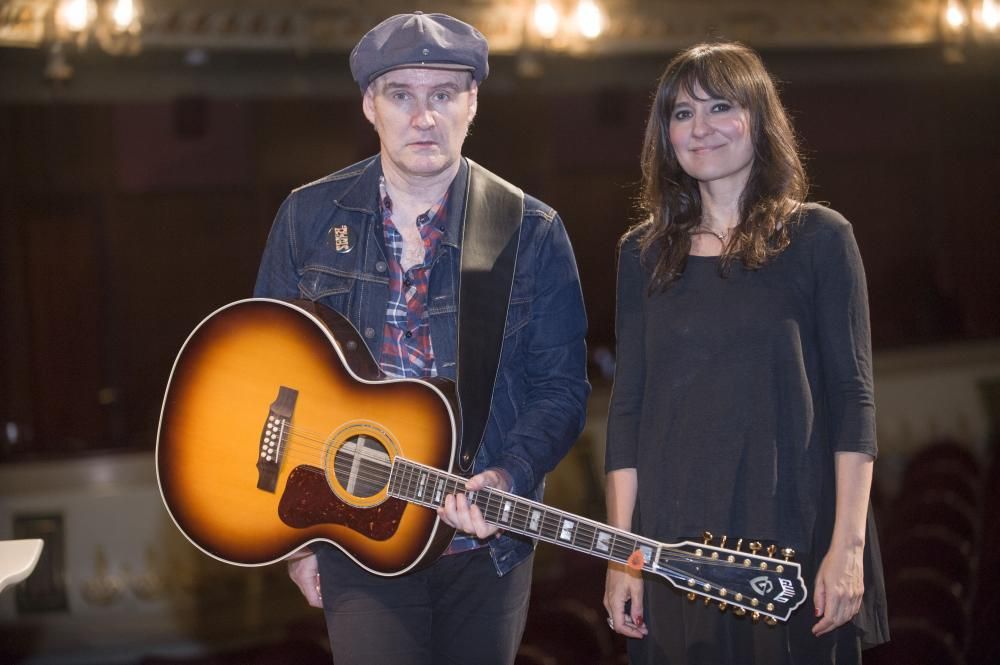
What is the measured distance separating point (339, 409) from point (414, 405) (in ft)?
0.54

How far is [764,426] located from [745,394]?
70 millimetres

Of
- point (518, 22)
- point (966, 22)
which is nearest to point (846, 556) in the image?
point (518, 22)

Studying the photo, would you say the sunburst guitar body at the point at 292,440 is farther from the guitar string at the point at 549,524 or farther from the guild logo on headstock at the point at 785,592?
the guild logo on headstock at the point at 785,592

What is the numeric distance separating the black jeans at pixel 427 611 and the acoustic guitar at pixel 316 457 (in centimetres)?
7

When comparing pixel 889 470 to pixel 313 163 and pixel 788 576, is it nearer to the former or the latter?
pixel 313 163

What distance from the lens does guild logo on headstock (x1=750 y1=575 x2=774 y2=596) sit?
7.09 feet

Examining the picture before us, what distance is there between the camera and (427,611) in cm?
243

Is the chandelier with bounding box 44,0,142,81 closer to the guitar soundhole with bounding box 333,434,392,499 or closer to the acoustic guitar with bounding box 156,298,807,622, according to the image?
the acoustic guitar with bounding box 156,298,807,622

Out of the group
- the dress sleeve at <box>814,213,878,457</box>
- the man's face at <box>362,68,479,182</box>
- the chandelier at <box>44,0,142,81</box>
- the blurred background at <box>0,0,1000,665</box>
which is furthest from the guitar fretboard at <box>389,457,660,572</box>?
the chandelier at <box>44,0,142,81</box>

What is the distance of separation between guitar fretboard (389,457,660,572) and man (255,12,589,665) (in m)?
0.03

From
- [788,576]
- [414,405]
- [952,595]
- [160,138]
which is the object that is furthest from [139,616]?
[788,576]

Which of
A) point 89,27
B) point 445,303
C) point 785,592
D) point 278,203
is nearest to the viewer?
point 785,592

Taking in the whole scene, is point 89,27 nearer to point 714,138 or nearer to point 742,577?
point 714,138

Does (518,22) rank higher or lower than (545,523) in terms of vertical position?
higher
